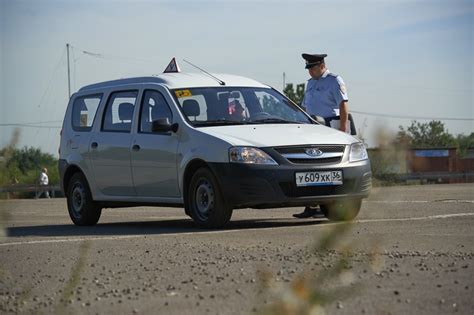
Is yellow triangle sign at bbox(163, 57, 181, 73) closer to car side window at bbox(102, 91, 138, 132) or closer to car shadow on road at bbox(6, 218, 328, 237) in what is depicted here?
car side window at bbox(102, 91, 138, 132)

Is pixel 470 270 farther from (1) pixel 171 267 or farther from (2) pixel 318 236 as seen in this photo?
(2) pixel 318 236

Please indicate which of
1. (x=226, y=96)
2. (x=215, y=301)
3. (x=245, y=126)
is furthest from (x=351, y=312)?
(x=226, y=96)

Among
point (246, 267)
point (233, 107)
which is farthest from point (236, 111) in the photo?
point (246, 267)

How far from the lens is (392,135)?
281 cm

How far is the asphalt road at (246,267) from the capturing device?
2.49 metres

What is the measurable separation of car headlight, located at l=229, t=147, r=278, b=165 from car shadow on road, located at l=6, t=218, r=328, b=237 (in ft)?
2.67

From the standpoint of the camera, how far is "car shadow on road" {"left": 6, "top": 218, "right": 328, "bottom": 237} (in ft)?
35.0

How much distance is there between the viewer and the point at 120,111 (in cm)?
1231

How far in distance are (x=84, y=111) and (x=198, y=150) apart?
3.16m

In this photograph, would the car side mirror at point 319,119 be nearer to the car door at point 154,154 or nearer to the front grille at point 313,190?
the front grille at point 313,190

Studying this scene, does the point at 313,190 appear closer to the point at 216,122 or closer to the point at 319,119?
the point at 216,122

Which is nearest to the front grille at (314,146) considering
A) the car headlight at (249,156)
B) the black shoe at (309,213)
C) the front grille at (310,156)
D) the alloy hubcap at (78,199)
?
the front grille at (310,156)

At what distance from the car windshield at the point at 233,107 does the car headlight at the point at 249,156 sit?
0.88 meters

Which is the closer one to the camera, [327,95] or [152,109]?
[152,109]
